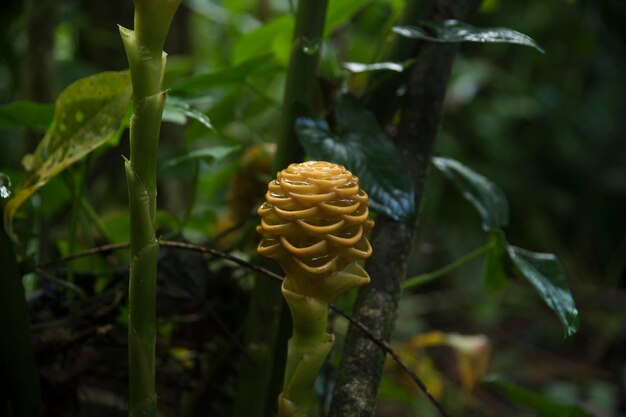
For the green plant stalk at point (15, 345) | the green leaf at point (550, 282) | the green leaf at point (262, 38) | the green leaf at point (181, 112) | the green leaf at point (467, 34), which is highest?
the green leaf at point (467, 34)

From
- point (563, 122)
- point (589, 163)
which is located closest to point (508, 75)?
point (563, 122)

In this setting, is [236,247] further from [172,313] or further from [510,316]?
[510,316]

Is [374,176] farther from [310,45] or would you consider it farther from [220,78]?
[220,78]

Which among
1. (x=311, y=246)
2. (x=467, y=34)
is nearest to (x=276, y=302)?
(x=311, y=246)

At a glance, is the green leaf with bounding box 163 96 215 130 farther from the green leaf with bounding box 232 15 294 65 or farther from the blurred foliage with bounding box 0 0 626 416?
the green leaf with bounding box 232 15 294 65

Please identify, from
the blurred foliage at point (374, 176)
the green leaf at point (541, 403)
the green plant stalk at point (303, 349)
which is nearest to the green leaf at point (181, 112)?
the blurred foliage at point (374, 176)

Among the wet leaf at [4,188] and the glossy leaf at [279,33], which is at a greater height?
the glossy leaf at [279,33]

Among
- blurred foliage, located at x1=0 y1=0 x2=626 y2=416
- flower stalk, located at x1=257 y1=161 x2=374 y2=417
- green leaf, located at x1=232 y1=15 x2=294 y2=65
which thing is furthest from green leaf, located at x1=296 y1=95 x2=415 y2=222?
green leaf, located at x1=232 y1=15 x2=294 y2=65

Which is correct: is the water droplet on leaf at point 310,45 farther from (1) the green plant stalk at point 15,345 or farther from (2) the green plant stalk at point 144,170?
(1) the green plant stalk at point 15,345
